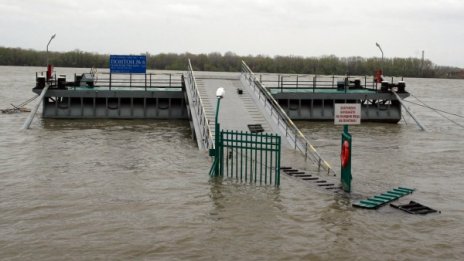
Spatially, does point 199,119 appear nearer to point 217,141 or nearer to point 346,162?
point 217,141

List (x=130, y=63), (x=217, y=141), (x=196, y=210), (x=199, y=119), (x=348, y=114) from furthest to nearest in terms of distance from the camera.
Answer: (x=130, y=63) < (x=199, y=119) < (x=217, y=141) < (x=348, y=114) < (x=196, y=210)

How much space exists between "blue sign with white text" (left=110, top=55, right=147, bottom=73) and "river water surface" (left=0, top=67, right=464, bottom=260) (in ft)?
45.4

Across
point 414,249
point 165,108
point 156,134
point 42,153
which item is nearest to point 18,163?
point 42,153

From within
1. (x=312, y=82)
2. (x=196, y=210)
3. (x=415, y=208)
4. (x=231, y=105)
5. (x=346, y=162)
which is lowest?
(x=196, y=210)

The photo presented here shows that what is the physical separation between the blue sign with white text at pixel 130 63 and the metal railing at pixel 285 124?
7442 millimetres

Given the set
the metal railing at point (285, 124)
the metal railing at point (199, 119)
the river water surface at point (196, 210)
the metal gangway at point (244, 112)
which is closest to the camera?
the river water surface at point (196, 210)

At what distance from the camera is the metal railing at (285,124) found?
55.7 ft

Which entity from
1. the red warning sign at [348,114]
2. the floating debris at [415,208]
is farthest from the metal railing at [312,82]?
the floating debris at [415,208]

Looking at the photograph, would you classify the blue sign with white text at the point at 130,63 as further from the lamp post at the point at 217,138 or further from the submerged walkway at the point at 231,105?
the lamp post at the point at 217,138

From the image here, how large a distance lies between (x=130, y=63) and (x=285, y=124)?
16.3 meters

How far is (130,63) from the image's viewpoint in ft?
115

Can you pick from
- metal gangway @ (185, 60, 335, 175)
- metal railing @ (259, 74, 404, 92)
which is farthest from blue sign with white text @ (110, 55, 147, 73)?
metal railing @ (259, 74, 404, 92)

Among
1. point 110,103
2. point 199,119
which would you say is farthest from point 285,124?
point 110,103

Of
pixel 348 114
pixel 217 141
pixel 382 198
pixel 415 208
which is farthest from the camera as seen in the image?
pixel 217 141
